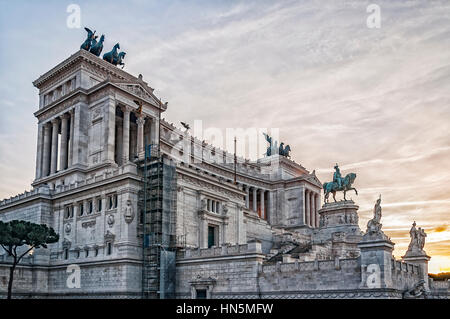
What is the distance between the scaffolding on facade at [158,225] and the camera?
53312mm

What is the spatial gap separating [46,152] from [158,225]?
1411 inches

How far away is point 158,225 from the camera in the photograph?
181ft

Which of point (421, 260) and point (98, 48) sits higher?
point (98, 48)

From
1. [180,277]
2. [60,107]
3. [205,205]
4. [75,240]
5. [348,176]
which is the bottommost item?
[180,277]

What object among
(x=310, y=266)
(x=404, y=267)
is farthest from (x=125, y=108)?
(x=404, y=267)

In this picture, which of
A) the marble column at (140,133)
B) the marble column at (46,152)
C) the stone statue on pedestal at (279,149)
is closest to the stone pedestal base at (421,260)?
the marble column at (140,133)

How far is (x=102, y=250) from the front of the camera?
186 feet

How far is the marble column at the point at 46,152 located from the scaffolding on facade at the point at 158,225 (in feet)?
97.5

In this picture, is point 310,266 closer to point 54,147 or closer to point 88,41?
point 54,147
